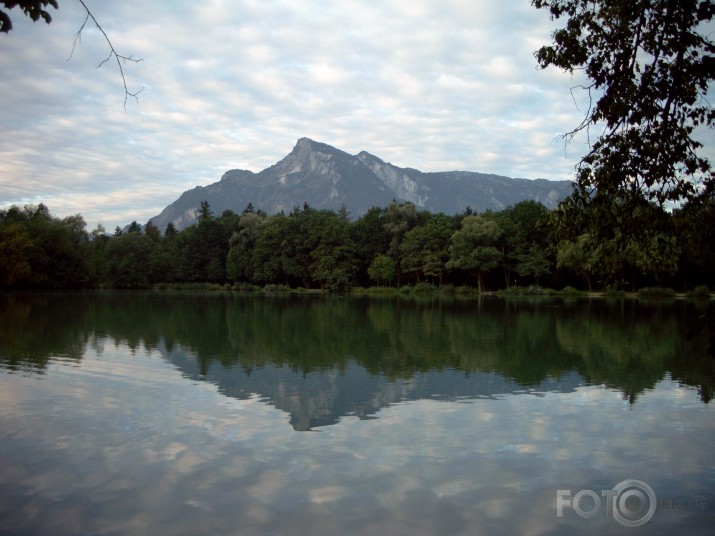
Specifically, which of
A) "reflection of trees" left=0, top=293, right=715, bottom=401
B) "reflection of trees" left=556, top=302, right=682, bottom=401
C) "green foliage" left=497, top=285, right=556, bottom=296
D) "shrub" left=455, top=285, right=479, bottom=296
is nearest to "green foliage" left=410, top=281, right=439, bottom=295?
"shrub" left=455, top=285, right=479, bottom=296

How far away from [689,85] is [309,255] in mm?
80215

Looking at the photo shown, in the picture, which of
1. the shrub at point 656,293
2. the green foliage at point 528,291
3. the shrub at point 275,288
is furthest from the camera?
the shrub at point 275,288

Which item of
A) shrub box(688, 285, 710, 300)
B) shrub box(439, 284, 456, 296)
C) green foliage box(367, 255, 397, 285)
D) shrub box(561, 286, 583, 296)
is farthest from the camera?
green foliage box(367, 255, 397, 285)

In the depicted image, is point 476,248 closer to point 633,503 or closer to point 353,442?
point 353,442

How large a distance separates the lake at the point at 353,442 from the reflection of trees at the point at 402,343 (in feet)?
0.62

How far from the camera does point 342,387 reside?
→ 12805mm

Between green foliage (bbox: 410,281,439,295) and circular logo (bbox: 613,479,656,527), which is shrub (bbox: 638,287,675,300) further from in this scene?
circular logo (bbox: 613,479,656,527)

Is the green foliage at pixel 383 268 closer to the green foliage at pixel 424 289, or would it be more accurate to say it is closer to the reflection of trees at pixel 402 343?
the green foliage at pixel 424 289

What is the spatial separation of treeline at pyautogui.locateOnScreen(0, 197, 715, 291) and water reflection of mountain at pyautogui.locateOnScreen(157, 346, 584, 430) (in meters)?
47.9

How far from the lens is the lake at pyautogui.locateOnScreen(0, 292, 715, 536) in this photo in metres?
6.16

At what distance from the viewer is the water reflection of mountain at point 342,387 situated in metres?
10.8

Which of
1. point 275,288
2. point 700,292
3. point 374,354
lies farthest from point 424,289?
point 374,354

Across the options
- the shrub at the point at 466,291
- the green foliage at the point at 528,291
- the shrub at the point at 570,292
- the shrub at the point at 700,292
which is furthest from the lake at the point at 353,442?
the shrub at the point at 466,291

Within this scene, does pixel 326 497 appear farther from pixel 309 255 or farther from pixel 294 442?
pixel 309 255
